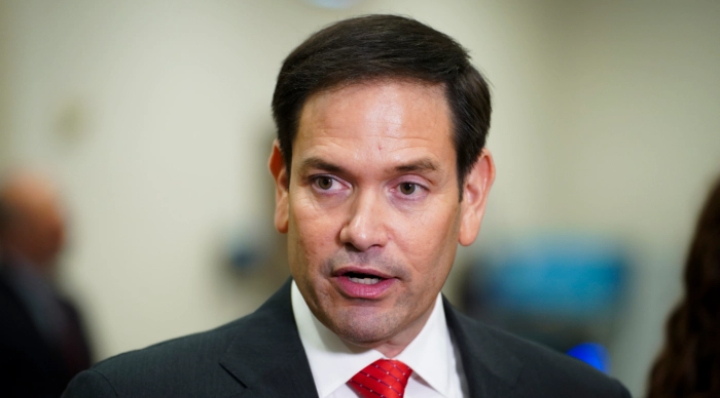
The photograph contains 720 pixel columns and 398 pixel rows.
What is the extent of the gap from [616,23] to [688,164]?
96cm

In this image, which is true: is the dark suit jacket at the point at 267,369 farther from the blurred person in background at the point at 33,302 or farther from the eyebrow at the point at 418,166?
the blurred person in background at the point at 33,302

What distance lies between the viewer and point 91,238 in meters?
4.41

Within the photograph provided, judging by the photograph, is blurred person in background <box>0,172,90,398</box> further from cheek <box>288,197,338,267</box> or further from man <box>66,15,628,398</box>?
cheek <box>288,197,338,267</box>

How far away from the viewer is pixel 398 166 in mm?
1676

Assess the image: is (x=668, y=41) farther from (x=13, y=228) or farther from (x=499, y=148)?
(x=13, y=228)

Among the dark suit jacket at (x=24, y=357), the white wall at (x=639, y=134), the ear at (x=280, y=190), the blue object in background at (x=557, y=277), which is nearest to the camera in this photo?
the ear at (x=280, y=190)

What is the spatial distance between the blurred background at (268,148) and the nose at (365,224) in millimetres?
2968

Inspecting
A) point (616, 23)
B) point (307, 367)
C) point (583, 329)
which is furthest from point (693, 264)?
point (616, 23)

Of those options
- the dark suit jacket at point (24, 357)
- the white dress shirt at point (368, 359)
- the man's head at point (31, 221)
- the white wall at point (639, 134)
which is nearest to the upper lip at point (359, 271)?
the white dress shirt at point (368, 359)

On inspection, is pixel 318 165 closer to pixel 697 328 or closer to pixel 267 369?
pixel 267 369

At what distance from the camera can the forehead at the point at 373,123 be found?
1673 mm

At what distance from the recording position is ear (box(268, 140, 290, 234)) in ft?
6.14

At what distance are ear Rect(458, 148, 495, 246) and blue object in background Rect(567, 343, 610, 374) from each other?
3.05 metres

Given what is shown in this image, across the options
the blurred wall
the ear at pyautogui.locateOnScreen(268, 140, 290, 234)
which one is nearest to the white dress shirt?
the ear at pyautogui.locateOnScreen(268, 140, 290, 234)
